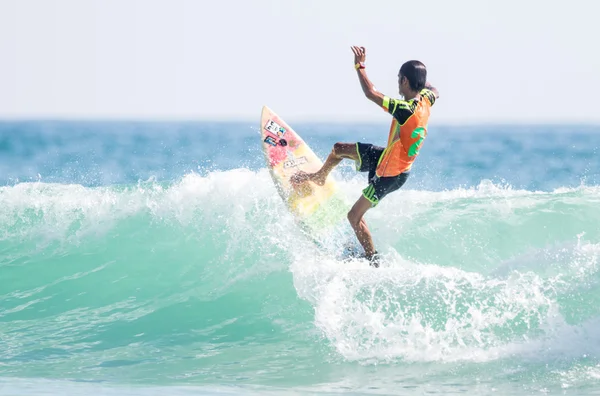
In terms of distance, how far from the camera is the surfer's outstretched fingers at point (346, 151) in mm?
8461

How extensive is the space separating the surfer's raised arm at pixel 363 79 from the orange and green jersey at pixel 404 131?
2.6 inches

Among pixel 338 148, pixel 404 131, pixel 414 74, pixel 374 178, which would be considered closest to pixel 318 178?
pixel 338 148

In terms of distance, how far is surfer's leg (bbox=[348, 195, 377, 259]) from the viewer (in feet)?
27.2

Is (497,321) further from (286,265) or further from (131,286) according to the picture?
(131,286)

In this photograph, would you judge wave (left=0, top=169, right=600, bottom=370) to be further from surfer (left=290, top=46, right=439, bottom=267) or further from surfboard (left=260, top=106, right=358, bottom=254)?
surfer (left=290, top=46, right=439, bottom=267)

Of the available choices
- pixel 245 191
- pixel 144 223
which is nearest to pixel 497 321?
pixel 245 191

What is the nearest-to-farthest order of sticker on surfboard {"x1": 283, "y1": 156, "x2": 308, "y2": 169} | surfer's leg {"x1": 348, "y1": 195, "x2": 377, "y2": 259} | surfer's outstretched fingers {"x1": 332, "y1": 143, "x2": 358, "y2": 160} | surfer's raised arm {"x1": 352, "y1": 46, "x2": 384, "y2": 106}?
1. surfer's raised arm {"x1": 352, "y1": 46, "x2": 384, "y2": 106}
2. surfer's leg {"x1": 348, "y1": 195, "x2": 377, "y2": 259}
3. surfer's outstretched fingers {"x1": 332, "y1": 143, "x2": 358, "y2": 160}
4. sticker on surfboard {"x1": 283, "y1": 156, "x2": 308, "y2": 169}

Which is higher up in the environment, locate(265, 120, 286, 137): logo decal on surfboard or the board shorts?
locate(265, 120, 286, 137): logo decal on surfboard

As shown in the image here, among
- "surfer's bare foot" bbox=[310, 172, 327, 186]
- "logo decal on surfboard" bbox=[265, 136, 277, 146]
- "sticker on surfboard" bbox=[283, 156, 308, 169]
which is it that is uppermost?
"logo decal on surfboard" bbox=[265, 136, 277, 146]

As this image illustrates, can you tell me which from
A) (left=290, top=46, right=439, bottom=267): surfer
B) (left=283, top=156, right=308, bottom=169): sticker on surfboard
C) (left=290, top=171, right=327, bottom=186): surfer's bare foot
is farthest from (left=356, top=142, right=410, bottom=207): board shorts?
(left=283, top=156, right=308, bottom=169): sticker on surfboard

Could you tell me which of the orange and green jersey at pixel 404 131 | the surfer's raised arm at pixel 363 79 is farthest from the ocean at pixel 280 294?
the surfer's raised arm at pixel 363 79

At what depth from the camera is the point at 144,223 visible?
11.5 meters

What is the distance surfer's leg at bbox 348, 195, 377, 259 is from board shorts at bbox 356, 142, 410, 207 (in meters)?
0.07

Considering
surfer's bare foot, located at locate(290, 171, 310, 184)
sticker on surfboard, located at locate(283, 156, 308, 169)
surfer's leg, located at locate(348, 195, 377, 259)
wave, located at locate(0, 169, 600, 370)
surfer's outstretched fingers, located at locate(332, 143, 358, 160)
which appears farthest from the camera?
sticker on surfboard, located at locate(283, 156, 308, 169)
